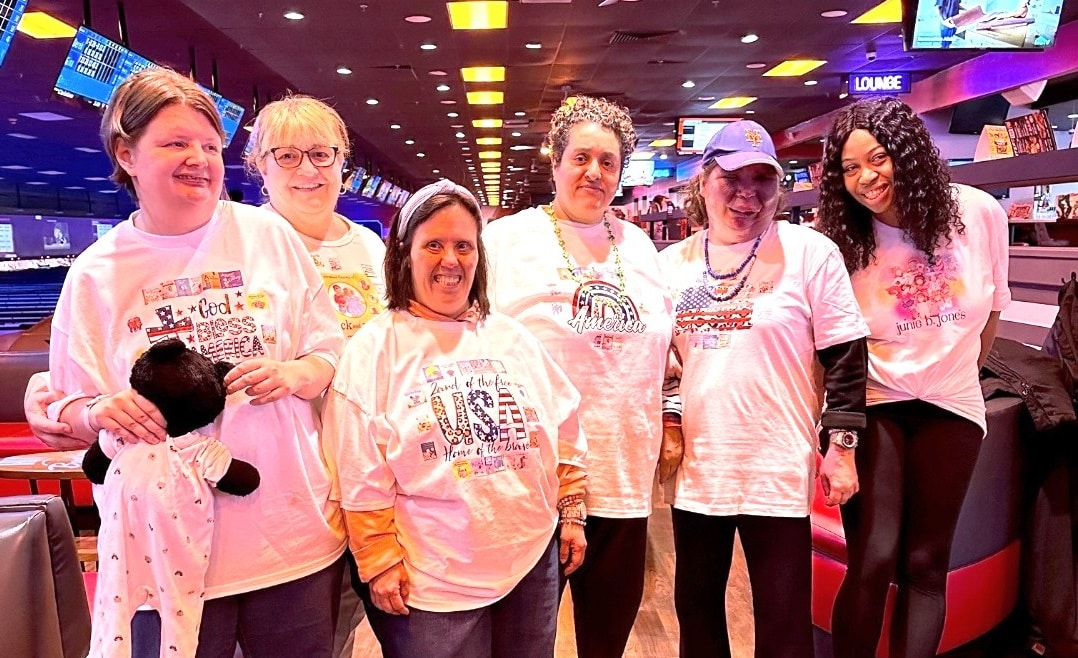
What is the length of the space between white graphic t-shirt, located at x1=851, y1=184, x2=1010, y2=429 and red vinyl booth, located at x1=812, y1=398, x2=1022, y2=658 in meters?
0.62

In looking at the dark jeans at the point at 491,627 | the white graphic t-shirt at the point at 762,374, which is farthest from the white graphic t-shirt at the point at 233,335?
the white graphic t-shirt at the point at 762,374

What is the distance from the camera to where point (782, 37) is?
29.3 feet

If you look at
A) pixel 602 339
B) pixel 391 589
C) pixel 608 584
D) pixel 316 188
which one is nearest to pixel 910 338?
pixel 602 339

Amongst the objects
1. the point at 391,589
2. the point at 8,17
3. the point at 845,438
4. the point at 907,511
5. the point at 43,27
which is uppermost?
the point at 43,27

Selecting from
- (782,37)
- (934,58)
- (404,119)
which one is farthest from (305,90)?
(934,58)

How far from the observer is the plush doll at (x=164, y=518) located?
1329 mm

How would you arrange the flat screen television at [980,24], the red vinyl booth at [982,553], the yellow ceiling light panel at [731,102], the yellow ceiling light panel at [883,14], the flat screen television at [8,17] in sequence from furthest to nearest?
the yellow ceiling light panel at [731,102] → the yellow ceiling light panel at [883,14] → the flat screen television at [980,24] → the flat screen television at [8,17] → the red vinyl booth at [982,553]

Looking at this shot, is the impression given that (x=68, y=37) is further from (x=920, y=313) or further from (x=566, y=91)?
(x=920, y=313)

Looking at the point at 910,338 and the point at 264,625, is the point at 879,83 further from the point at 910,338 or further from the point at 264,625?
the point at 264,625

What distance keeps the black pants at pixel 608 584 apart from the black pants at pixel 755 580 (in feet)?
0.55

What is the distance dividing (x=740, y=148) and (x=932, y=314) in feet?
2.39

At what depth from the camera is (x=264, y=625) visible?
4.85 ft

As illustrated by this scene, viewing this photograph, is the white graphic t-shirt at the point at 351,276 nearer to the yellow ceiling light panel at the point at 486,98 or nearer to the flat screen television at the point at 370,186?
the yellow ceiling light panel at the point at 486,98

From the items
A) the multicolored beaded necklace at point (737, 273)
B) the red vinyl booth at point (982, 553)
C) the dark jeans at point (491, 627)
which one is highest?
the multicolored beaded necklace at point (737, 273)
